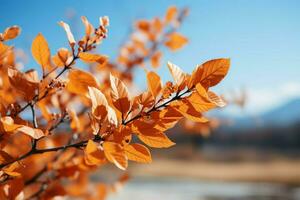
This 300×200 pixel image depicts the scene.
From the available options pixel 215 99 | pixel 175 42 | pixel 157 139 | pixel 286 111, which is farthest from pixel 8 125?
pixel 286 111

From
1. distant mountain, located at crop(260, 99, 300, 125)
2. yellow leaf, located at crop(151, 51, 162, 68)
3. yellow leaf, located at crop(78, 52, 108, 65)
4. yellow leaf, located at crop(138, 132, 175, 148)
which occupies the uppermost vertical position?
distant mountain, located at crop(260, 99, 300, 125)

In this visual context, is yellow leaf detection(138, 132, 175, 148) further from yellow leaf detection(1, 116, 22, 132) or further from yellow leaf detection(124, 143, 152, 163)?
yellow leaf detection(1, 116, 22, 132)

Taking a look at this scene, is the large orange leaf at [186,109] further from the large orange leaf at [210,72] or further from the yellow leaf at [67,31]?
the yellow leaf at [67,31]

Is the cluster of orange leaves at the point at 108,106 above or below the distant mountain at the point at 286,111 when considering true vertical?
below

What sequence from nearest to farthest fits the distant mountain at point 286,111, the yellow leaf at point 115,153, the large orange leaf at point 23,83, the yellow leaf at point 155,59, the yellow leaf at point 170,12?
the yellow leaf at point 115,153, the large orange leaf at point 23,83, the yellow leaf at point 170,12, the yellow leaf at point 155,59, the distant mountain at point 286,111

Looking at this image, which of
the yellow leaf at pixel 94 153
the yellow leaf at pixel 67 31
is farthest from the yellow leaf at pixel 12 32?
the yellow leaf at pixel 94 153

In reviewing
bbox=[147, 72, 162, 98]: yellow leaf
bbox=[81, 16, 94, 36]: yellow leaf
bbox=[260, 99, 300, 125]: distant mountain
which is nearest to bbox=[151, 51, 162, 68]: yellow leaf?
bbox=[81, 16, 94, 36]: yellow leaf

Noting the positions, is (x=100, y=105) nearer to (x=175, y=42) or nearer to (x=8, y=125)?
(x=8, y=125)
